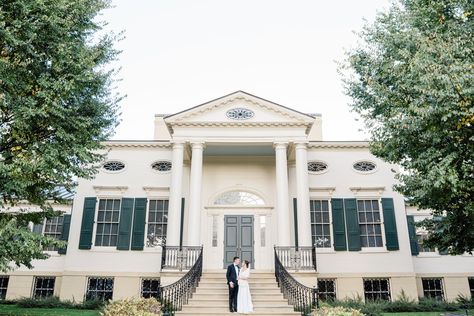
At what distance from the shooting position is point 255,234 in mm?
16875

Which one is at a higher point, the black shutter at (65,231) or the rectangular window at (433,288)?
the black shutter at (65,231)

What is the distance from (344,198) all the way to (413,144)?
823 centimetres

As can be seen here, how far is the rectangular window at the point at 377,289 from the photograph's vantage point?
53.3 ft

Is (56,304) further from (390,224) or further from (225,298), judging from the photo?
(390,224)

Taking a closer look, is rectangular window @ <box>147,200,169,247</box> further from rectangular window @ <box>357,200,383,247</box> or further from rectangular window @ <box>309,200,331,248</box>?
rectangular window @ <box>357,200,383,247</box>

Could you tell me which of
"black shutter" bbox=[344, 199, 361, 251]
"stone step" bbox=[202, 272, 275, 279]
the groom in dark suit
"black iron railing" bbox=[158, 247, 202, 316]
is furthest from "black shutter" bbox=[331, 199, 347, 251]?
"black iron railing" bbox=[158, 247, 202, 316]

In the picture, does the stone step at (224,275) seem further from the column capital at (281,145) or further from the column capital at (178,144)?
the column capital at (178,144)

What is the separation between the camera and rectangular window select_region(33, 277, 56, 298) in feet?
56.5

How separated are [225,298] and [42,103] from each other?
7.75 meters

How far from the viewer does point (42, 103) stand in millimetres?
9453

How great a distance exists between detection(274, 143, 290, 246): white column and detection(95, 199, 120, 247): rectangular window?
7367 millimetres

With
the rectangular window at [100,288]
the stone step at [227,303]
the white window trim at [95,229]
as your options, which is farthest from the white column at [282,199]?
the rectangular window at [100,288]

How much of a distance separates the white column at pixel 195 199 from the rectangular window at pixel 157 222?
86.6 inches

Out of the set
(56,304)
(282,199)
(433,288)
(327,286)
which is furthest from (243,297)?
(433,288)
